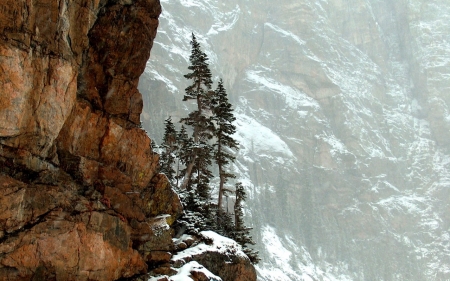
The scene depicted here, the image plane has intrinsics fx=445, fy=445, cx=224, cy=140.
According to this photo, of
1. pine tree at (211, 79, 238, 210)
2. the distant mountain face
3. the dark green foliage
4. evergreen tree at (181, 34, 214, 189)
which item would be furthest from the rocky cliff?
the distant mountain face

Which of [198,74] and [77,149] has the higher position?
[198,74]

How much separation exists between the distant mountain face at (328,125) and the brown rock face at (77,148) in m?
78.1

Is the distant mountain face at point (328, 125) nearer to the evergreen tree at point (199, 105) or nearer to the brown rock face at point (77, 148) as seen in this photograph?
the evergreen tree at point (199, 105)

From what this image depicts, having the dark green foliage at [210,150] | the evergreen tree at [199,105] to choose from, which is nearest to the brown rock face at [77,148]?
the dark green foliage at [210,150]

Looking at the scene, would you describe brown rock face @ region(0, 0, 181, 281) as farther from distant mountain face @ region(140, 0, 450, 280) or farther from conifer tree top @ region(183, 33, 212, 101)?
distant mountain face @ region(140, 0, 450, 280)

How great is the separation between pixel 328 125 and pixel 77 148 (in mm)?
142267

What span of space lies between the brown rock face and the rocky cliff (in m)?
0.04

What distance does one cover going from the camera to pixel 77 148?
1680 cm

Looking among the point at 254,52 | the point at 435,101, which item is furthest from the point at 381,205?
Result: the point at 254,52

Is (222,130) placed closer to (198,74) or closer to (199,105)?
(199,105)

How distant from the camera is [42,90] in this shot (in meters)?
14.6

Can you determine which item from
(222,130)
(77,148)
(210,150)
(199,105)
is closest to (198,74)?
(199,105)

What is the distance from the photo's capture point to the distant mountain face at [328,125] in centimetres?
12231

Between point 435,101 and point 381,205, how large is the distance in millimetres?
56607
